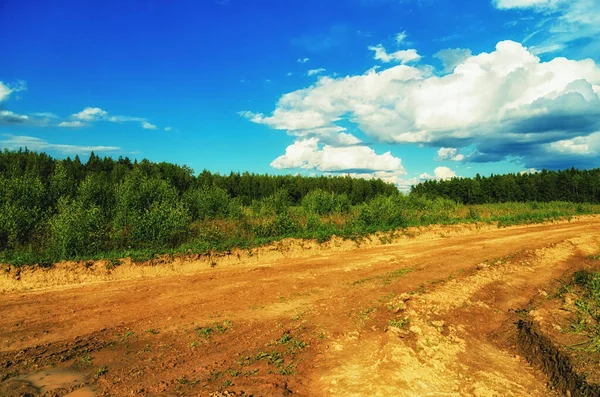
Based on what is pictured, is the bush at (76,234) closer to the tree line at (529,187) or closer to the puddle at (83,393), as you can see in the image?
the puddle at (83,393)

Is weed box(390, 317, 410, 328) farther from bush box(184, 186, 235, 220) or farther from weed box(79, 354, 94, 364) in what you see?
bush box(184, 186, 235, 220)

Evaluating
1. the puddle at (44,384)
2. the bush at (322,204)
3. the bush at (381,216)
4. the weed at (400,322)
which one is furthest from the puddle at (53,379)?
the bush at (322,204)

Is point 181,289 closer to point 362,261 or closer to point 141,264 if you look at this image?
point 141,264

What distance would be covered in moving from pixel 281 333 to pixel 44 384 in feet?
14.3

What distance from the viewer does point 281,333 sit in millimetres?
7699

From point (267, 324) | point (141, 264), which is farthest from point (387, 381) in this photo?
point (141, 264)

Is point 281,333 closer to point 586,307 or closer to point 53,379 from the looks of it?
point 53,379

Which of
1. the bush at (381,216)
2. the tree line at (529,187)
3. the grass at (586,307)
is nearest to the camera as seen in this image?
the grass at (586,307)

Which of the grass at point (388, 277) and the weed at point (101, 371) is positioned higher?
the grass at point (388, 277)

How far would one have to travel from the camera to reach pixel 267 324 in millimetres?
8266

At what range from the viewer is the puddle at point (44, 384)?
5430mm

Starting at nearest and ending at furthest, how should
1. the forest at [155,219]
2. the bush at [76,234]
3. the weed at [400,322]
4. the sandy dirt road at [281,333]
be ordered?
the sandy dirt road at [281,333] → the weed at [400,322] → the bush at [76,234] → the forest at [155,219]

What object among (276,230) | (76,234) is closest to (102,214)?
(76,234)

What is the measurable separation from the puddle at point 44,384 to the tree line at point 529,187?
225ft
